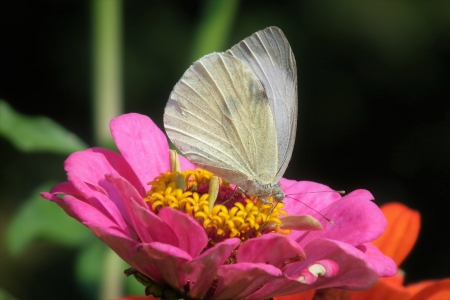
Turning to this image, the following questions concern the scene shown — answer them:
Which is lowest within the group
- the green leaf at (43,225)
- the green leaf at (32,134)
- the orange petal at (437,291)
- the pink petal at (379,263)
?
the green leaf at (43,225)

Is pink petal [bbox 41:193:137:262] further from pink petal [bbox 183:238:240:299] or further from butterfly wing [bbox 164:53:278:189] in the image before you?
butterfly wing [bbox 164:53:278:189]

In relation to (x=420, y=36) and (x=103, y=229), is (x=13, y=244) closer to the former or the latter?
(x=103, y=229)

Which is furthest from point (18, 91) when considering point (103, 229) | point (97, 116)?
point (103, 229)

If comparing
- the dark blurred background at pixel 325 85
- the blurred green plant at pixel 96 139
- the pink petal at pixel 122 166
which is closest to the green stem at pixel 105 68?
the blurred green plant at pixel 96 139

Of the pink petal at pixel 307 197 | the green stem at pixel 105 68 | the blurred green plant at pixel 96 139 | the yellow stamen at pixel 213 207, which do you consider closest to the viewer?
the yellow stamen at pixel 213 207

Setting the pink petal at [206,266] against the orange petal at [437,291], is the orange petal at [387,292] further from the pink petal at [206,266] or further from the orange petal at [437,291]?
the pink petal at [206,266]

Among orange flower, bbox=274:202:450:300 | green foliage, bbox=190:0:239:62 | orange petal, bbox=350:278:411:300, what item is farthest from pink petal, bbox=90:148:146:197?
green foliage, bbox=190:0:239:62

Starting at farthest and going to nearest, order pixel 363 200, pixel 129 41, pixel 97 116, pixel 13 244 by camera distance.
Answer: pixel 129 41 < pixel 97 116 < pixel 13 244 < pixel 363 200
